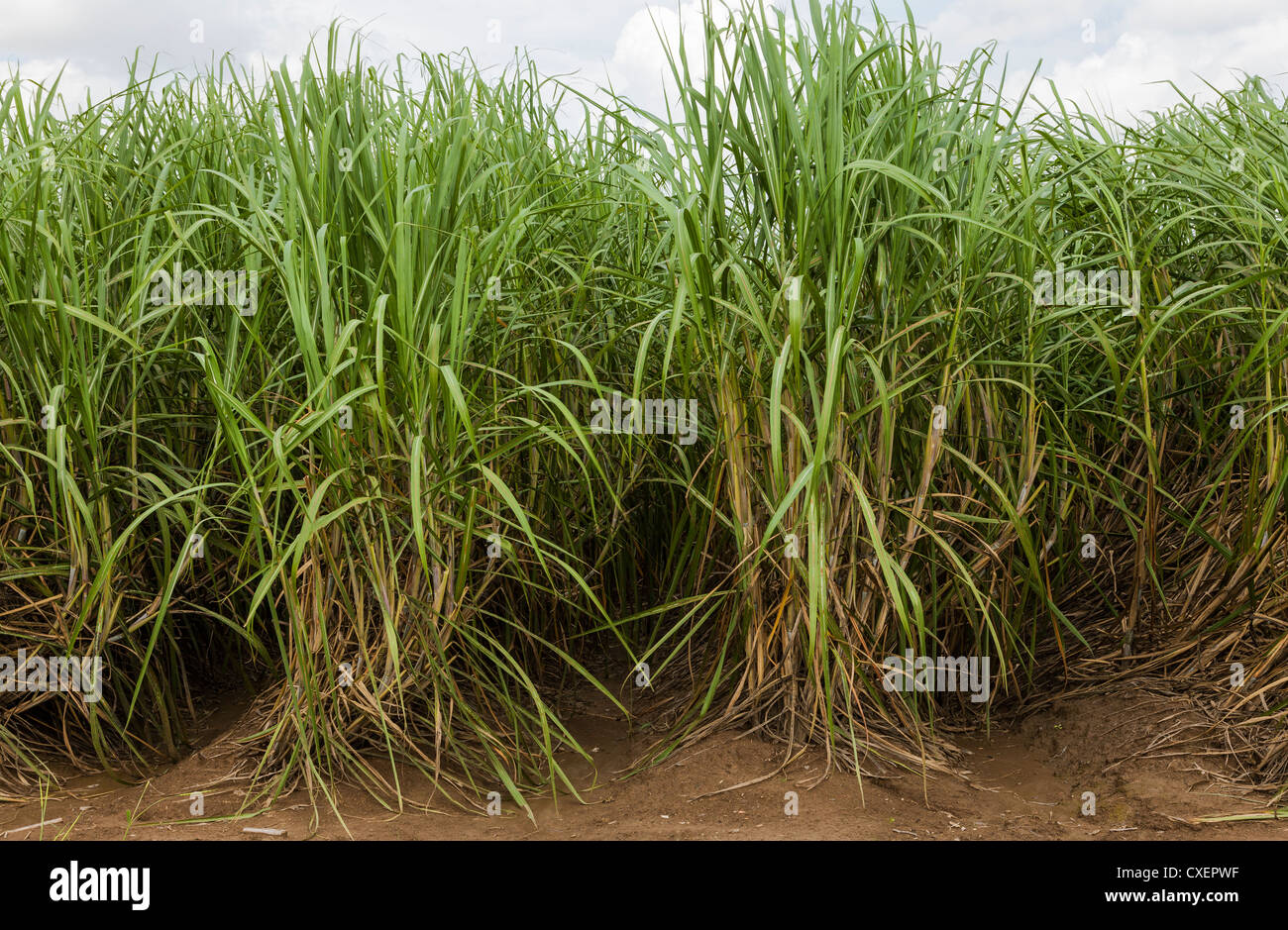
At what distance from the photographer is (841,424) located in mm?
2248

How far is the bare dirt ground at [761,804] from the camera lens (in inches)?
83.9

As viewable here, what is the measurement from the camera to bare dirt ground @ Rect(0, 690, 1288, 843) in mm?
2131

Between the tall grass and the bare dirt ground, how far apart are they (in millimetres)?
86

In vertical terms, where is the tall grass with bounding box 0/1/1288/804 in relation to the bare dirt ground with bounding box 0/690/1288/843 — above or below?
above

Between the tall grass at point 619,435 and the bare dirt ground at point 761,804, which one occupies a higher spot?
the tall grass at point 619,435

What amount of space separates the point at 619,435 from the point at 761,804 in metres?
0.95

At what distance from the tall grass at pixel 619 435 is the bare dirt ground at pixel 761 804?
0.28ft

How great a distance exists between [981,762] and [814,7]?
5.55 ft

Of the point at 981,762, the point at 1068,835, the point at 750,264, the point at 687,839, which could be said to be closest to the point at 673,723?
the point at 687,839

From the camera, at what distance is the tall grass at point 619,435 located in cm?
219

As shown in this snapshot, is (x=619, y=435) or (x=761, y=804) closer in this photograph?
(x=761, y=804)

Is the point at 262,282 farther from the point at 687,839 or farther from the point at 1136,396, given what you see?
the point at 1136,396

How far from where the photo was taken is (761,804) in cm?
219

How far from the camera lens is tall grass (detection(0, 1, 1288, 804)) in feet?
7.19
